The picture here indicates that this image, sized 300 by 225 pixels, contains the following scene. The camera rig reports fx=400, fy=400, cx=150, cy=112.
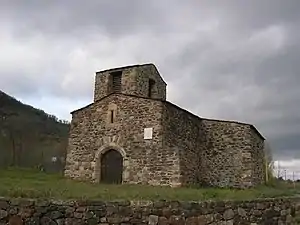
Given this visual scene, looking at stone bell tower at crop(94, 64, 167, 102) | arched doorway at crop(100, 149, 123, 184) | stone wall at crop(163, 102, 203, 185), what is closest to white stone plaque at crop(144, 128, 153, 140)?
stone wall at crop(163, 102, 203, 185)

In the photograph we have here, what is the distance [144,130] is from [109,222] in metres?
9.87

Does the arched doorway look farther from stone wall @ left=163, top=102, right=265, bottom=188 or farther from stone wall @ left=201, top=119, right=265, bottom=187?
stone wall @ left=201, top=119, right=265, bottom=187

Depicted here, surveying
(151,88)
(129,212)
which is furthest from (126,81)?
(129,212)

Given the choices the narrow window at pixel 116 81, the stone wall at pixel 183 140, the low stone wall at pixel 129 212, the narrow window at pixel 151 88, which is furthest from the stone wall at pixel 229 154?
the low stone wall at pixel 129 212

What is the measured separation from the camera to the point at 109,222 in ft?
29.0

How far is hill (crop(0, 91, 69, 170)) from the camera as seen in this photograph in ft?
85.5

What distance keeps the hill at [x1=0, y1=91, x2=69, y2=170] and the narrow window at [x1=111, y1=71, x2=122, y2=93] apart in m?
7.81

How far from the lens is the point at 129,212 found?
9031 mm

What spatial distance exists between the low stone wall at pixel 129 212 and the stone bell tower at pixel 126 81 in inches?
469

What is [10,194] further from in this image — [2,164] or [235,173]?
[2,164]

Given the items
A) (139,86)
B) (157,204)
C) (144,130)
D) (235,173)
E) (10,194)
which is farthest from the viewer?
(139,86)

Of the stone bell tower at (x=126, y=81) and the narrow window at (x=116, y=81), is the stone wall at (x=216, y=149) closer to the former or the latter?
the stone bell tower at (x=126, y=81)

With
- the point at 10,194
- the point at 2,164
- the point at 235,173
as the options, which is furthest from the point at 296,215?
the point at 2,164

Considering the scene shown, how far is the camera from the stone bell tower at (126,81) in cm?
2248
